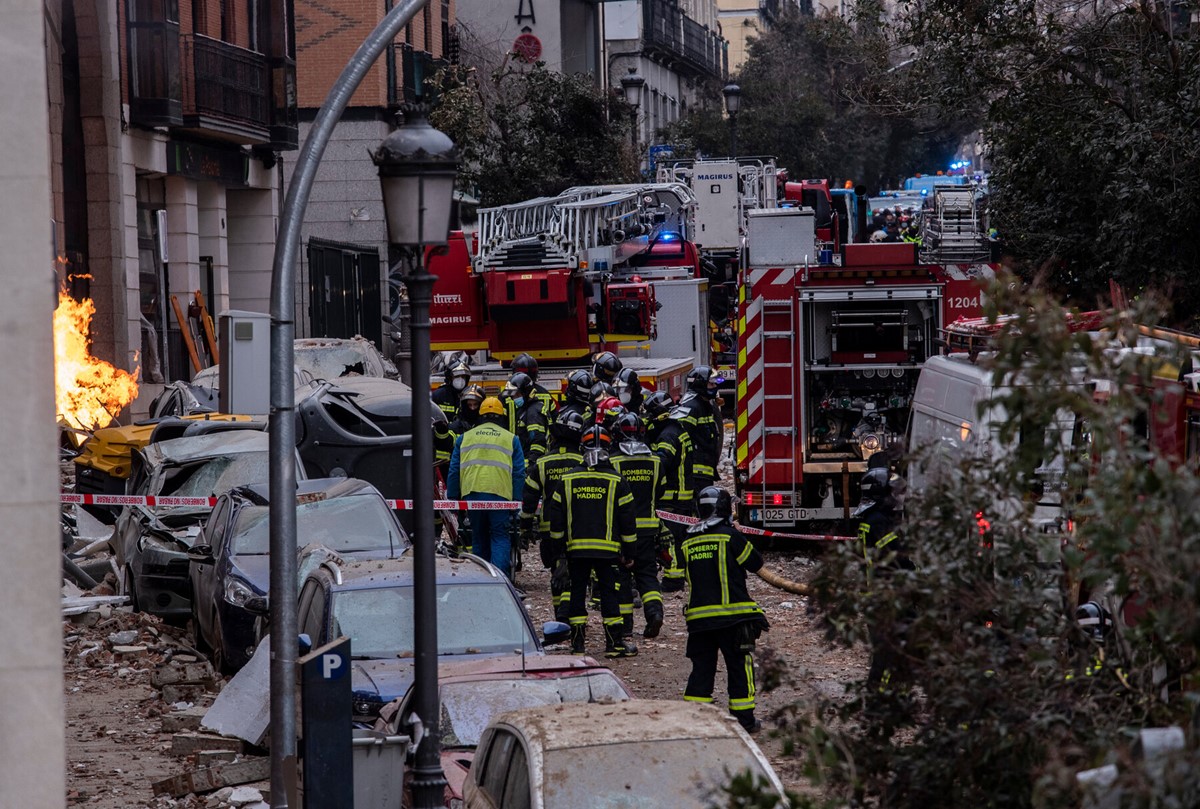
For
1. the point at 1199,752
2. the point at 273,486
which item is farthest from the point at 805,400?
the point at 1199,752

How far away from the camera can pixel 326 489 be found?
13.4 meters

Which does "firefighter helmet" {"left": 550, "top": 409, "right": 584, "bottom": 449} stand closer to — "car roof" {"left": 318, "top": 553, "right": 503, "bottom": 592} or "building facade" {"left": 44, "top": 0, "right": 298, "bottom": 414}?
"car roof" {"left": 318, "top": 553, "right": 503, "bottom": 592}

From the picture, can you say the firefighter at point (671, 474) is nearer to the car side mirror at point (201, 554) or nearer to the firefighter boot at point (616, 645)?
the firefighter boot at point (616, 645)

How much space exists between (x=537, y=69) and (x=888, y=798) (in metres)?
33.1

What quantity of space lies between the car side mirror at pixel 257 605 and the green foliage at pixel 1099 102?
7727 millimetres

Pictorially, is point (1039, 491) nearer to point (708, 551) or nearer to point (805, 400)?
point (708, 551)

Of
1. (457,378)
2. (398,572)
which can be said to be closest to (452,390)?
(457,378)

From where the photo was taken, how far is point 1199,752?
331cm

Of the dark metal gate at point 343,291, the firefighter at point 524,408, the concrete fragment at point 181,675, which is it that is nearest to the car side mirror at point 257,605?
the concrete fragment at point 181,675

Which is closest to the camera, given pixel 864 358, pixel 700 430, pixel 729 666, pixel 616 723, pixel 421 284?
pixel 616 723

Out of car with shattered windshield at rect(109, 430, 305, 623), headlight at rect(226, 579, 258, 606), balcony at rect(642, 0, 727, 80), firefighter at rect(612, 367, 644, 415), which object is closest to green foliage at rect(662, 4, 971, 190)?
balcony at rect(642, 0, 727, 80)

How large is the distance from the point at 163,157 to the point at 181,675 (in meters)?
16.2

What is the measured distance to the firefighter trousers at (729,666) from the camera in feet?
33.2

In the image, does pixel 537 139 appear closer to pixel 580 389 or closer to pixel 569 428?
pixel 580 389
